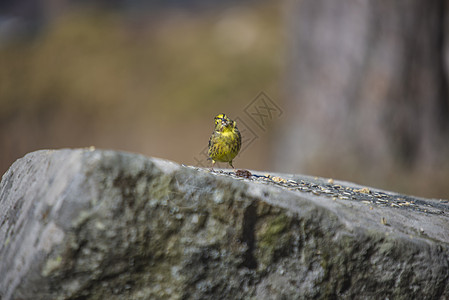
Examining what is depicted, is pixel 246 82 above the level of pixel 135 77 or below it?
below

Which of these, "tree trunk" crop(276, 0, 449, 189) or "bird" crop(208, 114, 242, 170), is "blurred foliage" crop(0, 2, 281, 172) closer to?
"tree trunk" crop(276, 0, 449, 189)

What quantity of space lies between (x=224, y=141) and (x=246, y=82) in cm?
841

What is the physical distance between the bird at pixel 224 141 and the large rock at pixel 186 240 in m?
0.95

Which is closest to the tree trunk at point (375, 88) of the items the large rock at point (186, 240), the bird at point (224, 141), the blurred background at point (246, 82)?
the blurred background at point (246, 82)

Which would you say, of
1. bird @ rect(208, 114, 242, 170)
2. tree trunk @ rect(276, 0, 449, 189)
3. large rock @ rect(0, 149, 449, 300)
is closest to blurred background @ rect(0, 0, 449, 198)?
tree trunk @ rect(276, 0, 449, 189)

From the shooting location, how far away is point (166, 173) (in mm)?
2385

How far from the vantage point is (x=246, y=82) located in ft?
39.2

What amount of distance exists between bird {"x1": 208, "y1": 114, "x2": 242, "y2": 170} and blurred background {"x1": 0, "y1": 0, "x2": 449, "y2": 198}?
0.62 meters

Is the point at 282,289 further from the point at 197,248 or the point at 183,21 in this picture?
the point at 183,21

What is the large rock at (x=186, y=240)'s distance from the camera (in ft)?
7.39

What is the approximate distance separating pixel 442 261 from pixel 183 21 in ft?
44.7

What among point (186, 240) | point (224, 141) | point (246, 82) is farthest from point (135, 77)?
point (186, 240)

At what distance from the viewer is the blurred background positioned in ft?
21.7

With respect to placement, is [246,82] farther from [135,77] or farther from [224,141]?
[224,141]
